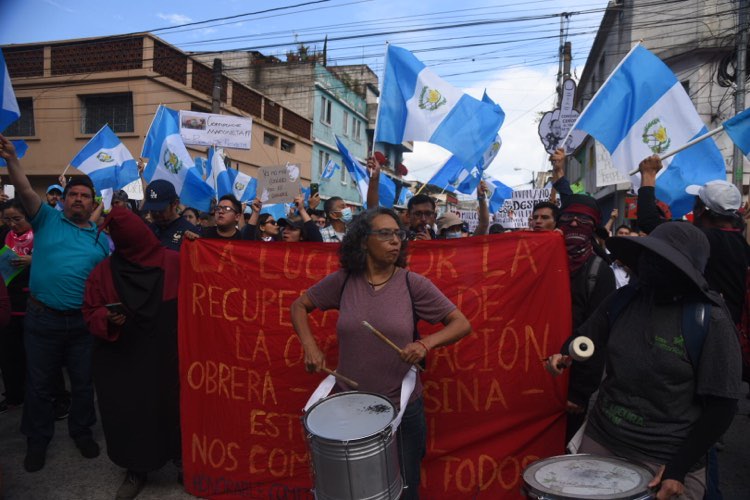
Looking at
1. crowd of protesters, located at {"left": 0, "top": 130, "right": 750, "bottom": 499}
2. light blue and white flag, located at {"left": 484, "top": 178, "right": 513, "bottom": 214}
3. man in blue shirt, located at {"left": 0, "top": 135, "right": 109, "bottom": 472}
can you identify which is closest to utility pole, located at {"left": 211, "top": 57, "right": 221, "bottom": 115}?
light blue and white flag, located at {"left": 484, "top": 178, "right": 513, "bottom": 214}

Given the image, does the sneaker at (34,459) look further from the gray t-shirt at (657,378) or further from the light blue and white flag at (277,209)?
the light blue and white flag at (277,209)

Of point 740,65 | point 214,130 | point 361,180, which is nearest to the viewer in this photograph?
point 214,130

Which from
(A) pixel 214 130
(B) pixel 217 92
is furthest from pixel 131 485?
(B) pixel 217 92

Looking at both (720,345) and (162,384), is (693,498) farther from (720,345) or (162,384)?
(162,384)

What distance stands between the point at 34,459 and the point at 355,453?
310 centimetres

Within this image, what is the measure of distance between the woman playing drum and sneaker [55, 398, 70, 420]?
141 inches

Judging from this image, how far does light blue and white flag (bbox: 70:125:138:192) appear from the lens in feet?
28.2

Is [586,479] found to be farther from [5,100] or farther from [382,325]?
[5,100]

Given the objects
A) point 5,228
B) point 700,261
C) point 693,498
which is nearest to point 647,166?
point 700,261

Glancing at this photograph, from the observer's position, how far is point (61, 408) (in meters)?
5.08

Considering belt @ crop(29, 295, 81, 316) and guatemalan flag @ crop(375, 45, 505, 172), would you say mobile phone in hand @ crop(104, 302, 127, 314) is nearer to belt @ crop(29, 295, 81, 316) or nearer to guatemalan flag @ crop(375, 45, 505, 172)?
belt @ crop(29, 295, 81, 316)

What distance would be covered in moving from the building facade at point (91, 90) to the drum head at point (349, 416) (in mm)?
17357

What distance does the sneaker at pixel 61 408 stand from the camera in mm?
4984

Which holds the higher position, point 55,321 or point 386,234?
point 386,234
